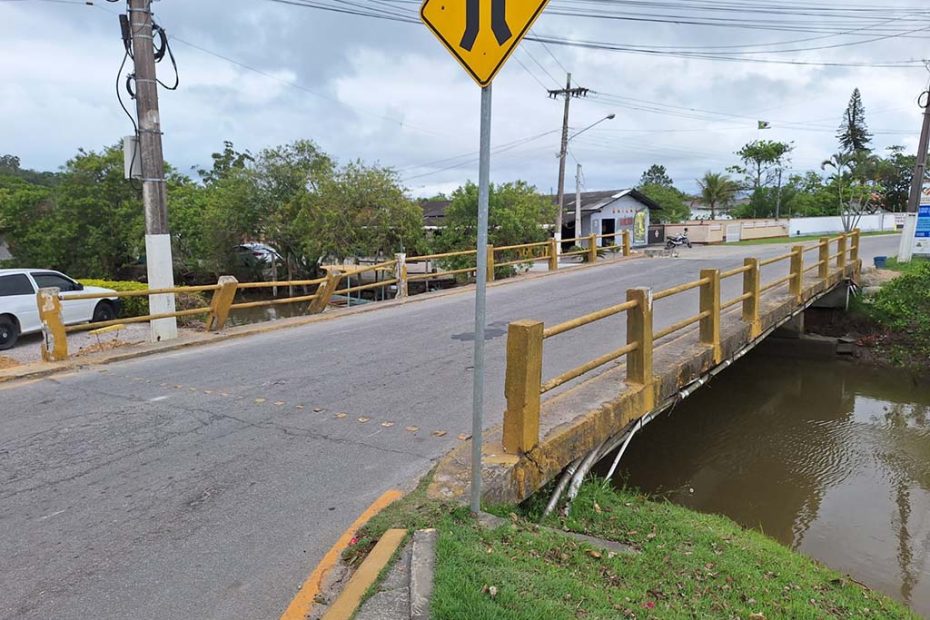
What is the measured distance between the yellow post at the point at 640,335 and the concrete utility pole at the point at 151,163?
25.2ft

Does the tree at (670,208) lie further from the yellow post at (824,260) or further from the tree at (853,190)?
the yellow post at (824,260)

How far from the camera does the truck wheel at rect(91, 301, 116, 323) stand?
15.6m

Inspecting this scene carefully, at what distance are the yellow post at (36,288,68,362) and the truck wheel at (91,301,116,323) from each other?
768cm

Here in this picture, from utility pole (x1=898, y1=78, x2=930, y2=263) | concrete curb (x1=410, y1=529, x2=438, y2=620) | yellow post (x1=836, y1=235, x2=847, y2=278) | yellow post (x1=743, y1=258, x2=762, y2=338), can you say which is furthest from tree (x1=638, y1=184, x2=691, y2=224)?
concrete curb (x1=410, y1=529, x2=438, y2=620)

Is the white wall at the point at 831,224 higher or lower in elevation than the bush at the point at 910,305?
higher

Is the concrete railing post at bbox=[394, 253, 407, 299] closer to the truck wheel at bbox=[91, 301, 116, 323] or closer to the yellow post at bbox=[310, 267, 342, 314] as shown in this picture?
the yellow post at bbox=[310, 267, 342, 314]

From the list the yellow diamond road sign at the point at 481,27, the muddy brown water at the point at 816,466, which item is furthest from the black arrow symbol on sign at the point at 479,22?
the muddy brown water at the point at 816,466

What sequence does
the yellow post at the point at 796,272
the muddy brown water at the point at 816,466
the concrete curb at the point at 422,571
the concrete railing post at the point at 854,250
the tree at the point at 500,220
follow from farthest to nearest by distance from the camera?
the tree at the point at 500,220, the concrete railing post at the point at 854,250, the yellow post at the point at 796,272, the muddy brown water at the point at 816,466, the concrete curb at the point at 422,571

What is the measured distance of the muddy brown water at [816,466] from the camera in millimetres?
6949

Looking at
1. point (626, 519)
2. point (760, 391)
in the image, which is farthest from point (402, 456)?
point (760, 391)

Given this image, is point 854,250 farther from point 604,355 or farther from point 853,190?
point 853,190

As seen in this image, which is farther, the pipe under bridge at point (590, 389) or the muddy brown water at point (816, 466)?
the muddy brown water at point (816, 466)

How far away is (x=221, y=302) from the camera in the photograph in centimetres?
1048

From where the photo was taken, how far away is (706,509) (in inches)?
304
